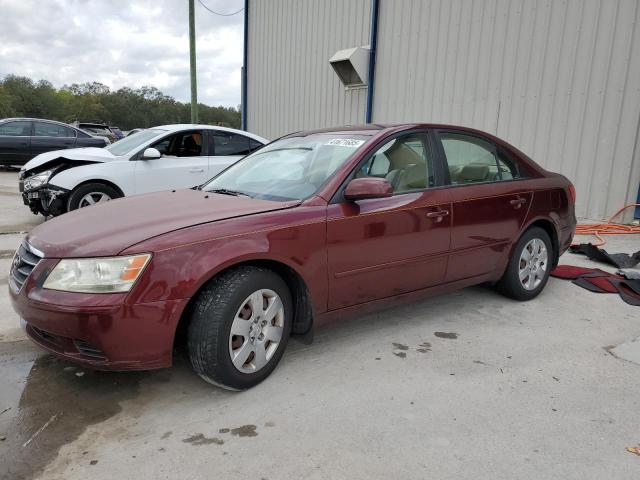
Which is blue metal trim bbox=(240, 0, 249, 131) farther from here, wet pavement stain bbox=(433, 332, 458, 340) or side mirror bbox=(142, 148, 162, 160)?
wet pavement stain bbox=(433, 332, 458, 340)

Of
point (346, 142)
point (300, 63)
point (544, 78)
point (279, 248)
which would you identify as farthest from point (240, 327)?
point (300, 63)

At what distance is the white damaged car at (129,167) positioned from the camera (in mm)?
6730

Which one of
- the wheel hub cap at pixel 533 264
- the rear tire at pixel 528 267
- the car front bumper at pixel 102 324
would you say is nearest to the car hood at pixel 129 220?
the car front bumper at pixel 102 324

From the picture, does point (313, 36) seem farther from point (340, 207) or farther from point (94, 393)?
point (94, 393)

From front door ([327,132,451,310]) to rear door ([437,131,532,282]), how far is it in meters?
0.14

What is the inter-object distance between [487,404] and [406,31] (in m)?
9.07

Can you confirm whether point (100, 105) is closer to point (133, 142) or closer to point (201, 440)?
point (133, 142)

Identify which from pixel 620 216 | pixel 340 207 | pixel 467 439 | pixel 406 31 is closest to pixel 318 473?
pixel 467 439

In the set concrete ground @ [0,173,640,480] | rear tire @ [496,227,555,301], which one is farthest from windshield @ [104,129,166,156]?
rear tire @ [496,227,555,301]

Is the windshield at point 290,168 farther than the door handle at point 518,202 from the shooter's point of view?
No

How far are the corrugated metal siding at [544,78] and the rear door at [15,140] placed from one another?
10112 mm

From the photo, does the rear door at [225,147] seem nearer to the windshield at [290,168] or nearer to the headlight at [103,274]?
the windshield at [290,168]

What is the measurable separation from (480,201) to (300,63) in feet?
35.1

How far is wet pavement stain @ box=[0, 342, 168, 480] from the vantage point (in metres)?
2.28
